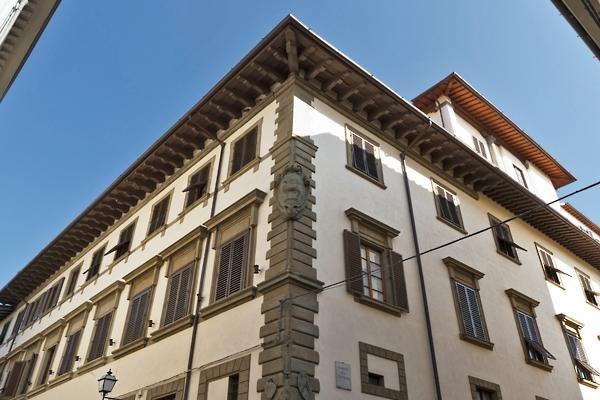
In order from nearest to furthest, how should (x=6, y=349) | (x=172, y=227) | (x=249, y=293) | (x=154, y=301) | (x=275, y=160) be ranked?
(x=249, y=293) → (x=275, y=160) → (x=154, y=301) → (x=172, y=227) → (x=6, y=349)

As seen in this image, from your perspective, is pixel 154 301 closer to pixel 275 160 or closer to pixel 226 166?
pixel 226 166

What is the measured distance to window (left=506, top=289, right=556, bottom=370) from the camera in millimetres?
15180

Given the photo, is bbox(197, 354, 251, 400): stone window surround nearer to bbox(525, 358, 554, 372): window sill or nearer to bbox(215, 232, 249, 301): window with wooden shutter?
bbox(215, 232, 249, 301): window with wooden shutter

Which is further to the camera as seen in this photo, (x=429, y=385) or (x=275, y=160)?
(x=275, y=160)

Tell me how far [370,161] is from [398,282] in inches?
147

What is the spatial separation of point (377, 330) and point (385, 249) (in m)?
2.38

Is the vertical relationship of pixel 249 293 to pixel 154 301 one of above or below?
below

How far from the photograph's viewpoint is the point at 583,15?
905 centimetres

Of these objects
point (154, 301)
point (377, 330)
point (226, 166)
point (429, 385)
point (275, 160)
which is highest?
point (226, 166)

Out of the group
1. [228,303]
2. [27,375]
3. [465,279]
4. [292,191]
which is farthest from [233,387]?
Result: [27,375]

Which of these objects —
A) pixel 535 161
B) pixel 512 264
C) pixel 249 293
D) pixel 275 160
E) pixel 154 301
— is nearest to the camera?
pixel 249 293

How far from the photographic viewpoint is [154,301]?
46.0 ft

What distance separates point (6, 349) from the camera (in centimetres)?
2659

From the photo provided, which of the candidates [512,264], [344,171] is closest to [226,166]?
[344,171]
